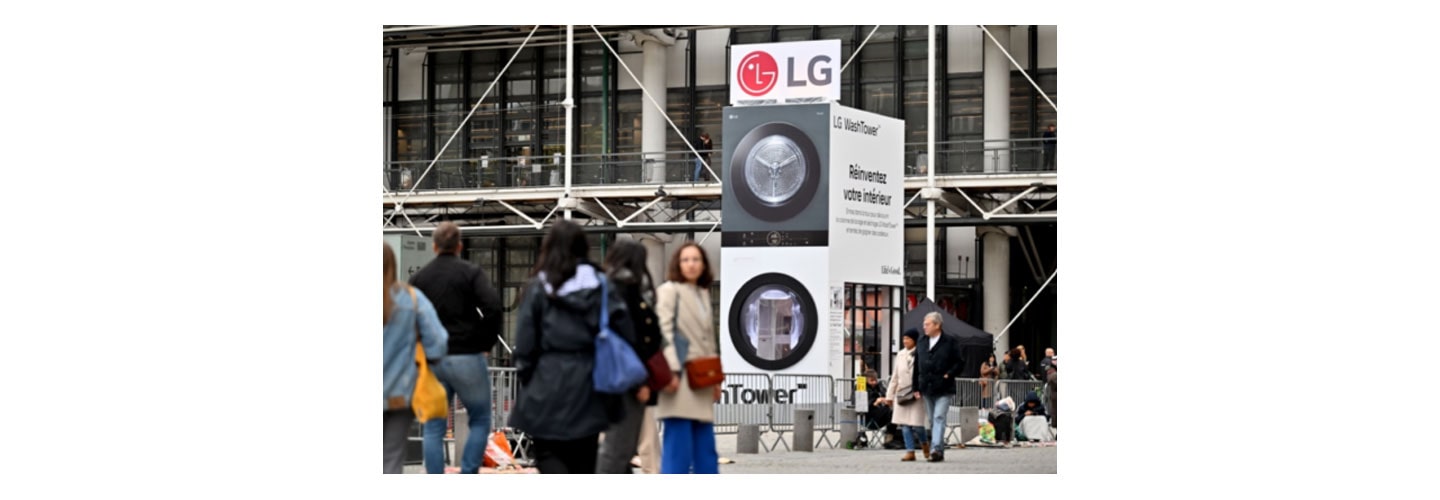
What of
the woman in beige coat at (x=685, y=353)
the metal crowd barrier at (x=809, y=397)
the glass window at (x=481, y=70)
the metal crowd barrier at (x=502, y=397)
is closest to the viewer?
the woman in beige coat at (x=685, y=353)

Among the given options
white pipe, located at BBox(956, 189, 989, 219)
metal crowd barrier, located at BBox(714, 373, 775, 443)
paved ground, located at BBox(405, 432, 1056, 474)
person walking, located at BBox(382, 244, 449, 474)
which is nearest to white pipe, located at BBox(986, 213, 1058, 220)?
white pipe, located at BBox(956, 189, 989, 219)

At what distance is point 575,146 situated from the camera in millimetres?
27141

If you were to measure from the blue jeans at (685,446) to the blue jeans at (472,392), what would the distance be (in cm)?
111

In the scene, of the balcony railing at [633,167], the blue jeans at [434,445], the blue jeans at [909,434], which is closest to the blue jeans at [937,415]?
the blue jeans at [909,434]

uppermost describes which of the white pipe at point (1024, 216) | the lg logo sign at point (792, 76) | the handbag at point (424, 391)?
the lg logo sign at point (792, 76)

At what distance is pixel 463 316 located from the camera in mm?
10469

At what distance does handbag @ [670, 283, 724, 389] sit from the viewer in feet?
32.9

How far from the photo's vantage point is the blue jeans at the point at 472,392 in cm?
1049

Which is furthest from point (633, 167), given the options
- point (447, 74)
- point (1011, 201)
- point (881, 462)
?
point (881, 462)

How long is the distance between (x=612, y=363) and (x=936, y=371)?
599 cm

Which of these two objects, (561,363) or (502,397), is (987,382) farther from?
(561,363)

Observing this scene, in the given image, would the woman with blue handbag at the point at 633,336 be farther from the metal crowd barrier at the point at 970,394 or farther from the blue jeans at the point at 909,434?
the metal crowd barrier at the point at 970,394

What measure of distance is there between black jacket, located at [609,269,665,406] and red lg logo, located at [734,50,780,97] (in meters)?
7.89
